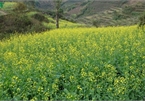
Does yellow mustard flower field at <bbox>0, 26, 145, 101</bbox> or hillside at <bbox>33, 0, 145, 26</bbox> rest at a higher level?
yellow mustard flower field at <bbox>0, 26, 145, 101</bbox>

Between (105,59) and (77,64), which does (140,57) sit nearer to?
(105,59)

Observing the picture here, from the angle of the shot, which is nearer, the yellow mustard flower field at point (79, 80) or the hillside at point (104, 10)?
the yellow mustard flower field at point (79, 80)

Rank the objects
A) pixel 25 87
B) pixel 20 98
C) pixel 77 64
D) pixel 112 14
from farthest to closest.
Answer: pixel 112 14 → pixel 77 64 → pixel 25 87 → pixel 20 98

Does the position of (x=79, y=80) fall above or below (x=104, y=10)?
above

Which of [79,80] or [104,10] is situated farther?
[104,10]

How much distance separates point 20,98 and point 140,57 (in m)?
4.31

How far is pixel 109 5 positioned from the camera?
85.2 m

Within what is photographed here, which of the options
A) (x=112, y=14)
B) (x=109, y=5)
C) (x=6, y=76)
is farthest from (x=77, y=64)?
Result: (x=109, y=5)

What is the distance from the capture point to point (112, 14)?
229ft

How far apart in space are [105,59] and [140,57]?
1.04m

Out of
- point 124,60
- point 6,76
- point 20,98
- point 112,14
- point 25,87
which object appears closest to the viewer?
point 20,98

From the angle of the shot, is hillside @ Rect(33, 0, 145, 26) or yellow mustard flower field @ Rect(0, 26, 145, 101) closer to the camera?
yellow mustard flower field @ Rect(0, 26, 145, 101)

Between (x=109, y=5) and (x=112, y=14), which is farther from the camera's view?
(x=109, y=5)

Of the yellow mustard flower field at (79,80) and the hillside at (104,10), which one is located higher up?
the yellow mustard flower field at (79,80)
